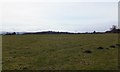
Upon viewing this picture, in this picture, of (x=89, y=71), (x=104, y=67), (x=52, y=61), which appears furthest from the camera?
(x=52, y=61)

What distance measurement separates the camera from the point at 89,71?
941 inches

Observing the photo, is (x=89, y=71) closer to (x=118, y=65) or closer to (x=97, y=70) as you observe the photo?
(x=97, y=70)

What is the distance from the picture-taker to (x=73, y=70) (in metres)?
24.4

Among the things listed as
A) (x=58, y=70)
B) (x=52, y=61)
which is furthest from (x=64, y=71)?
(x=52, y=61)

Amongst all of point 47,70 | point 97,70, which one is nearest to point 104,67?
point 97,70

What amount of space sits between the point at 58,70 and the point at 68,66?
2.41 m

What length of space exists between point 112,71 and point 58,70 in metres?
4.94

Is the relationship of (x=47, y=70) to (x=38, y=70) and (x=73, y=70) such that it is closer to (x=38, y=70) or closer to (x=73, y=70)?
(x=38, y=70)

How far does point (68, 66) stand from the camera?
26531 mm

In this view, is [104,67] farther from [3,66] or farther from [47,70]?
[3,66]

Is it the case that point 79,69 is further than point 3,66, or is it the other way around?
point 3,66

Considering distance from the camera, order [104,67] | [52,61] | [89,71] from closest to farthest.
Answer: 1. [89,71]
2. [104,67]
3. [52,61]

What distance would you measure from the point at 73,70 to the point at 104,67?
344 centimetres

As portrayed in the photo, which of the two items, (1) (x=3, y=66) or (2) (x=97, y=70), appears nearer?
(2) (x=97, y=70)
